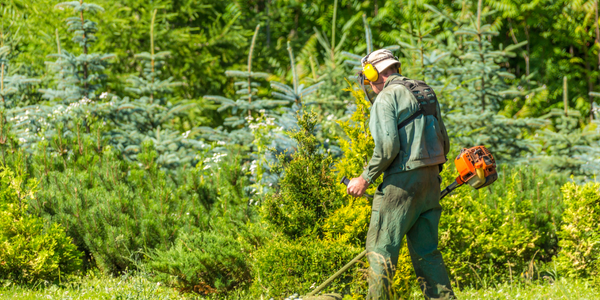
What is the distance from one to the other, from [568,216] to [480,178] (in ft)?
6.70

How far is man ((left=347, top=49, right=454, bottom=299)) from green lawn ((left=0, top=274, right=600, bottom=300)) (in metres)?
0.79

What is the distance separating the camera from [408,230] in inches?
139

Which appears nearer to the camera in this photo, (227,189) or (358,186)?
(358,186)

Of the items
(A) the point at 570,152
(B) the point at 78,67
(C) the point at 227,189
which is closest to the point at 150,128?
(B) the point at 78,67

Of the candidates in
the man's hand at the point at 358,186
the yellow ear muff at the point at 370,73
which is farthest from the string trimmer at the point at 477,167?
the yellow ear muff at the point at 370,73

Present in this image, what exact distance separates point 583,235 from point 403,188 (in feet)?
8.16

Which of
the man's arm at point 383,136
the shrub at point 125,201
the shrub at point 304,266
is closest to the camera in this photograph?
the man's arm at point 383,136

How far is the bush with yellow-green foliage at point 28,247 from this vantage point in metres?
4.61

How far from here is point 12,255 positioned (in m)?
4.58

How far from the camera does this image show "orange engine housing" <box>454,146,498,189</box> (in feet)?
11.1

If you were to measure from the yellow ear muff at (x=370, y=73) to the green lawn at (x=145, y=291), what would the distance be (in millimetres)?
1791

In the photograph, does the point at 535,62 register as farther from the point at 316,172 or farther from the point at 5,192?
the point at 5,192

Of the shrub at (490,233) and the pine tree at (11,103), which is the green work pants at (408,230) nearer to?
the shrub at (490,233)

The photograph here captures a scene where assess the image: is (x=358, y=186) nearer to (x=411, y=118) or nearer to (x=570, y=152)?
(x=411, y=118)
